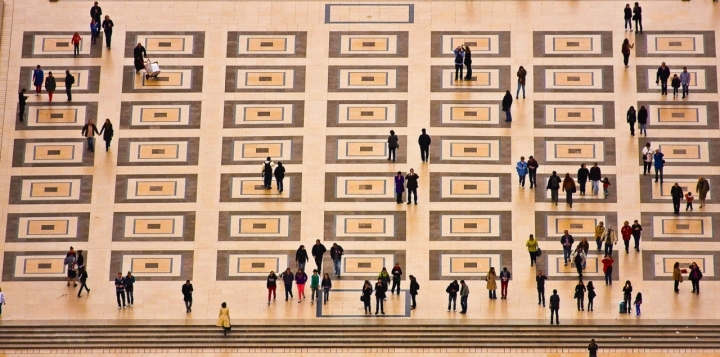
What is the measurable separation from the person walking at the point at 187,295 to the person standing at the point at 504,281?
1233cm

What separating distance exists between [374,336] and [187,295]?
24.9 feet

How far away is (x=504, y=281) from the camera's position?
231 ft

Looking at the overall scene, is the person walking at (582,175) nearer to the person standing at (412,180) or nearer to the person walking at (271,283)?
the person standing at (412,180)

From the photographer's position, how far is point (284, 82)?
79.6 meters

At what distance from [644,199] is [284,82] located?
55.7 ft

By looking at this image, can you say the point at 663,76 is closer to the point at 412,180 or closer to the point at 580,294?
the point at 412,180

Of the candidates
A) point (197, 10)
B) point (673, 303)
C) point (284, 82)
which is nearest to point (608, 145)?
point (673, 303)

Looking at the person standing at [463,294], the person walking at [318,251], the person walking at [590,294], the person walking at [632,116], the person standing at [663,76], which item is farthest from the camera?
Answer: the person standing at [663,76]

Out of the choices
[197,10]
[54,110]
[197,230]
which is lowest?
[197,230]

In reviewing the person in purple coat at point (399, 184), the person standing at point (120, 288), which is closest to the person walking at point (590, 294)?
the person in purple coat at point (399, 184)

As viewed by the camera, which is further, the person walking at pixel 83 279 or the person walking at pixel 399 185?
the person walking at pixel 399 185

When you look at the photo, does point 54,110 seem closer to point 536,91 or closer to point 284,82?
point 284,82

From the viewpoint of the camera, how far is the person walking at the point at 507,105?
3022 inches

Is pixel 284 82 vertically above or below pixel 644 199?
above
